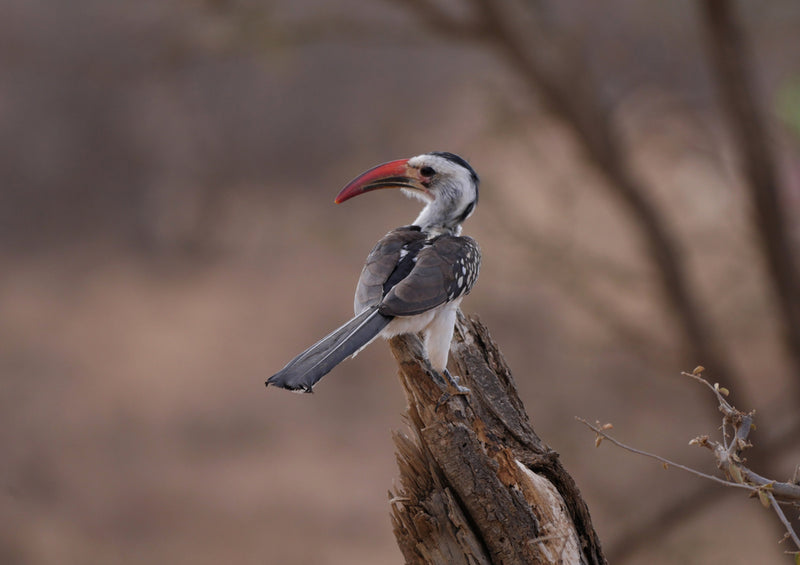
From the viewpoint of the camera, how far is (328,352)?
202 centimetres

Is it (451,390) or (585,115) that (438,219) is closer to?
(451,390)

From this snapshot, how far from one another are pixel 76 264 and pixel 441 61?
15.3ft

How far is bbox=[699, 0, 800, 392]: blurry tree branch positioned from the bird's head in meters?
2.15

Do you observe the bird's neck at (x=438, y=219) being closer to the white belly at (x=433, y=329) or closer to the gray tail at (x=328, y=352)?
the white belly at (x=433, y=329)

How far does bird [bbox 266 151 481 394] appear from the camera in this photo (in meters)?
2.05

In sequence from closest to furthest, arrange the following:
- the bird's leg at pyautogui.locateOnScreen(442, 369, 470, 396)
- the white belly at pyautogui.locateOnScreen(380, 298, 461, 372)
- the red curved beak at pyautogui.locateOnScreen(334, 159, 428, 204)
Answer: the bird's leg at pyautogui.locateOnScreen(442, 369, 470, 396)
the white belly at pyautogui.locateOnScreen(380, 298, 461, 372)
the red curved beak at pyautogui.locateOnScreen(334, 159, 428, 204)

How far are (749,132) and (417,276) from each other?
9.06 feet

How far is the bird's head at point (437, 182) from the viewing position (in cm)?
277

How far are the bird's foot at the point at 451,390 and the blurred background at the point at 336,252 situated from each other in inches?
113

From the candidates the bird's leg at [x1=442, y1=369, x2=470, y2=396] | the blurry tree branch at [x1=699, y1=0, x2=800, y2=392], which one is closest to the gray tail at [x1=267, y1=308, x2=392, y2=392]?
the bird's leg at [x1=442, y1=369, x2=470, y2=396]

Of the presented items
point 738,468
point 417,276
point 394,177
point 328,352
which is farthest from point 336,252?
point 738,468

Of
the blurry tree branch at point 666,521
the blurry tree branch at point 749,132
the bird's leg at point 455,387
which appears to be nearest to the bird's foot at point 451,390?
the bird's leg at point 455,387

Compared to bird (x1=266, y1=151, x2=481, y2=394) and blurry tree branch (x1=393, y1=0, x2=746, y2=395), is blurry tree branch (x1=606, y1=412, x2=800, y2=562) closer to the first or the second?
blurry tree branch (x1=393, y1=0, x2=746, y2=395)

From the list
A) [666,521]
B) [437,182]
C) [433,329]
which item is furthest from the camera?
[666,521]
